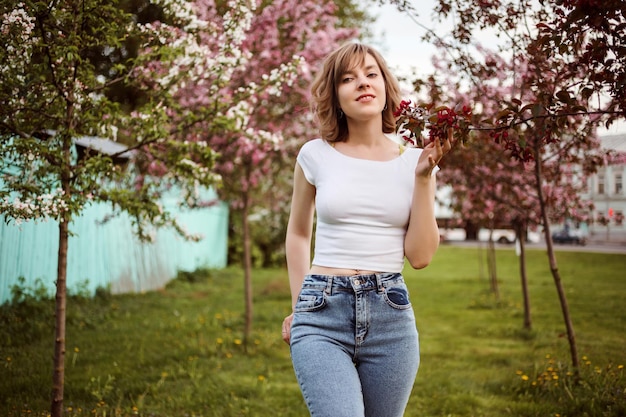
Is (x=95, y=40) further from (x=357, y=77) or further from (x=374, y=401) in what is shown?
(x=374, y=401)

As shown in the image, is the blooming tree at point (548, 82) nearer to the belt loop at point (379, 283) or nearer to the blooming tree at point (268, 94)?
the belt loop at point (379, 283)

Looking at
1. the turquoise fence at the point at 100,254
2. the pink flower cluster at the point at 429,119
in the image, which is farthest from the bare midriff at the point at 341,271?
the turquoise fence at the point at 100,254

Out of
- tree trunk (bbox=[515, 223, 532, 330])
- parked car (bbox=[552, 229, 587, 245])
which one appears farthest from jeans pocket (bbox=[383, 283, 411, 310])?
parked car (bbox=[552, 229, 587, 245])

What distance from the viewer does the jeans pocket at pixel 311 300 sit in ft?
7.16

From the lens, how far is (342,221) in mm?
2309

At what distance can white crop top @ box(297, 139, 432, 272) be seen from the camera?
2.28 metres

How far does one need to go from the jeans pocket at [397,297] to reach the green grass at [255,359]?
105 inches

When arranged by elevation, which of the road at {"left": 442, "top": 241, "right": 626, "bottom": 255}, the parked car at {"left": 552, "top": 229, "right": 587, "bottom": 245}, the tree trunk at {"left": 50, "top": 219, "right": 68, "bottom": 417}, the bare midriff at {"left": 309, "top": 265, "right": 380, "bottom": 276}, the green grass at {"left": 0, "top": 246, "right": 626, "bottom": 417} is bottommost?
the green grass at {"left": 0, "top": 246, "right": 626, "bottom": 417}

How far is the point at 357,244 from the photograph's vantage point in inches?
89.8

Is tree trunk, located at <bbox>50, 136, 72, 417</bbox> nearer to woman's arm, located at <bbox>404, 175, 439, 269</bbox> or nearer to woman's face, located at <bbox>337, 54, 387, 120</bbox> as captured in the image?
woman's face, located at <bbox>337, 54, 387, 120</bbox>

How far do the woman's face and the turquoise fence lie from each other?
86.2 inches

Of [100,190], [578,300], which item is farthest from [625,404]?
[578,300]

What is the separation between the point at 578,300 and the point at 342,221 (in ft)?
31.8

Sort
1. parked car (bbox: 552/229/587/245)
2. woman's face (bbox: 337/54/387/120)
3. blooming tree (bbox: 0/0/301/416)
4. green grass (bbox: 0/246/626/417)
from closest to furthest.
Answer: woman's face (bbox: 337/54/387/120)
blooming tree (bbox: 0/0/301/416)
green grass (bbox: 0/246/626/417)
parked car (bbox: 552/229/587/245)
